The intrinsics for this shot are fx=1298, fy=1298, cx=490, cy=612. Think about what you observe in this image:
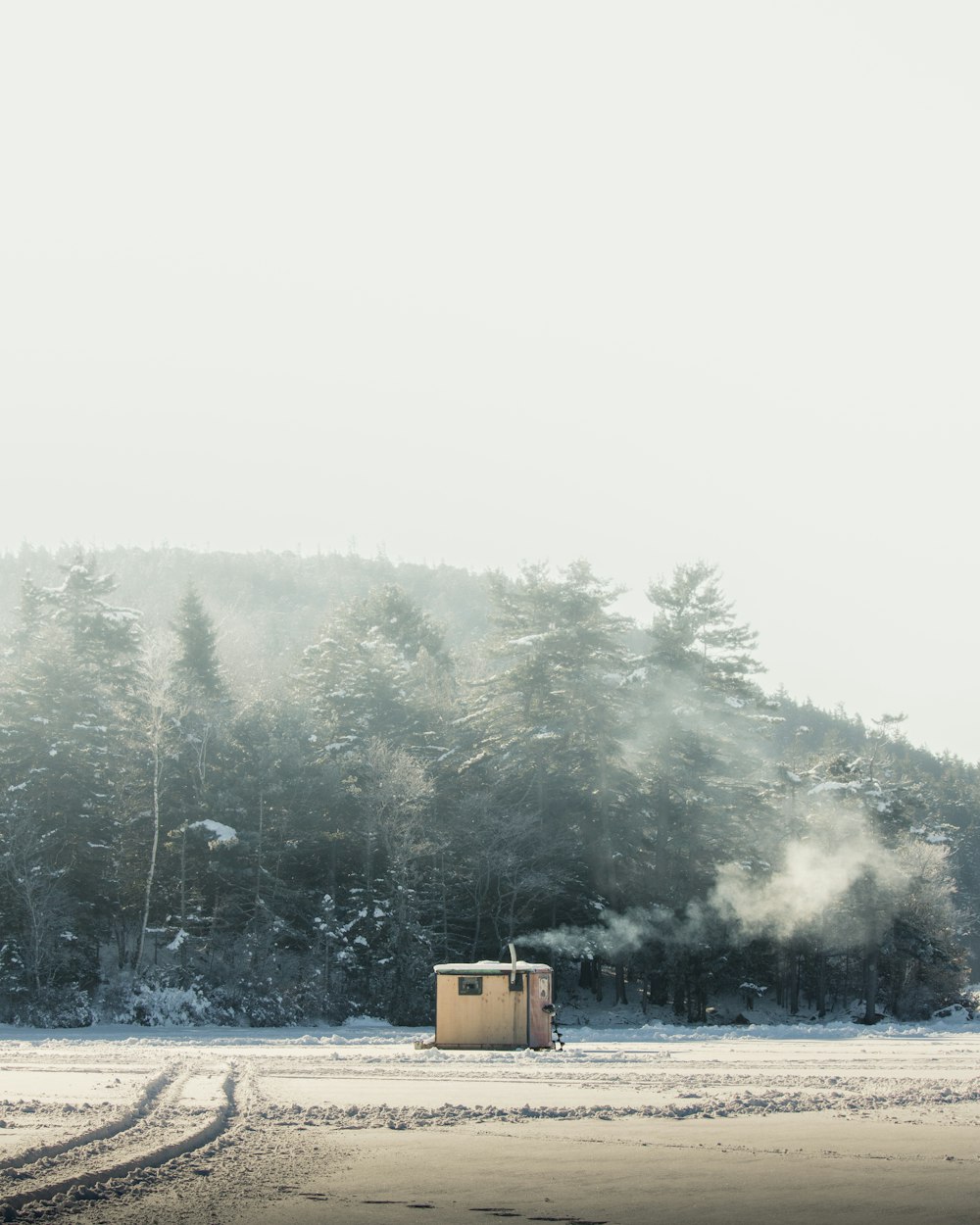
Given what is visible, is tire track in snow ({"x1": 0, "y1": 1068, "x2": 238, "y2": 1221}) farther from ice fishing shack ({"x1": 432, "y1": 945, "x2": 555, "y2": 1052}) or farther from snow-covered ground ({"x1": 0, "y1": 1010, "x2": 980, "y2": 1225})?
ice fishing shack ({"x1": 432, "y1": 945, "x2": 555, "y2": 1052})

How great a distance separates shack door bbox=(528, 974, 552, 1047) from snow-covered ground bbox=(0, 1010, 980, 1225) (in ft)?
7.22

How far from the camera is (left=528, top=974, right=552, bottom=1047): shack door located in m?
33.0

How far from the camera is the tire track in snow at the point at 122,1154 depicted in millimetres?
13211

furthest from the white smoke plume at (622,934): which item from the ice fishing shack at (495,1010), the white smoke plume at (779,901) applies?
the ice fishing shack at (495,1010)

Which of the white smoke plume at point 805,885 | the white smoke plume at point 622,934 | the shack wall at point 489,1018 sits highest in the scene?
the white smoke plume at point 805,885

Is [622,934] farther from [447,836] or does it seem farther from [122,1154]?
[122,1154]

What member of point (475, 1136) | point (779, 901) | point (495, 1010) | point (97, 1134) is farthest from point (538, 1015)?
point (779, 901)

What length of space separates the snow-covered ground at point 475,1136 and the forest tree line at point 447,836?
61.0 ft

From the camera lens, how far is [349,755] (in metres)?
57.3

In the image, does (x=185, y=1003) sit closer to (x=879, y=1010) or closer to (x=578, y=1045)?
(x=578, y=1045)

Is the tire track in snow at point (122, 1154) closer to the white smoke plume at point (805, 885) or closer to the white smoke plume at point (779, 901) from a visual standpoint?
the white smoke plume at point (779, 901)

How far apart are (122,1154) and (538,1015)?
61.6 feet

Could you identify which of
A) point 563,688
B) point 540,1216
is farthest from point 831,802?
point 540,1216

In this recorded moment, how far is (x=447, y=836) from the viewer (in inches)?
2168
